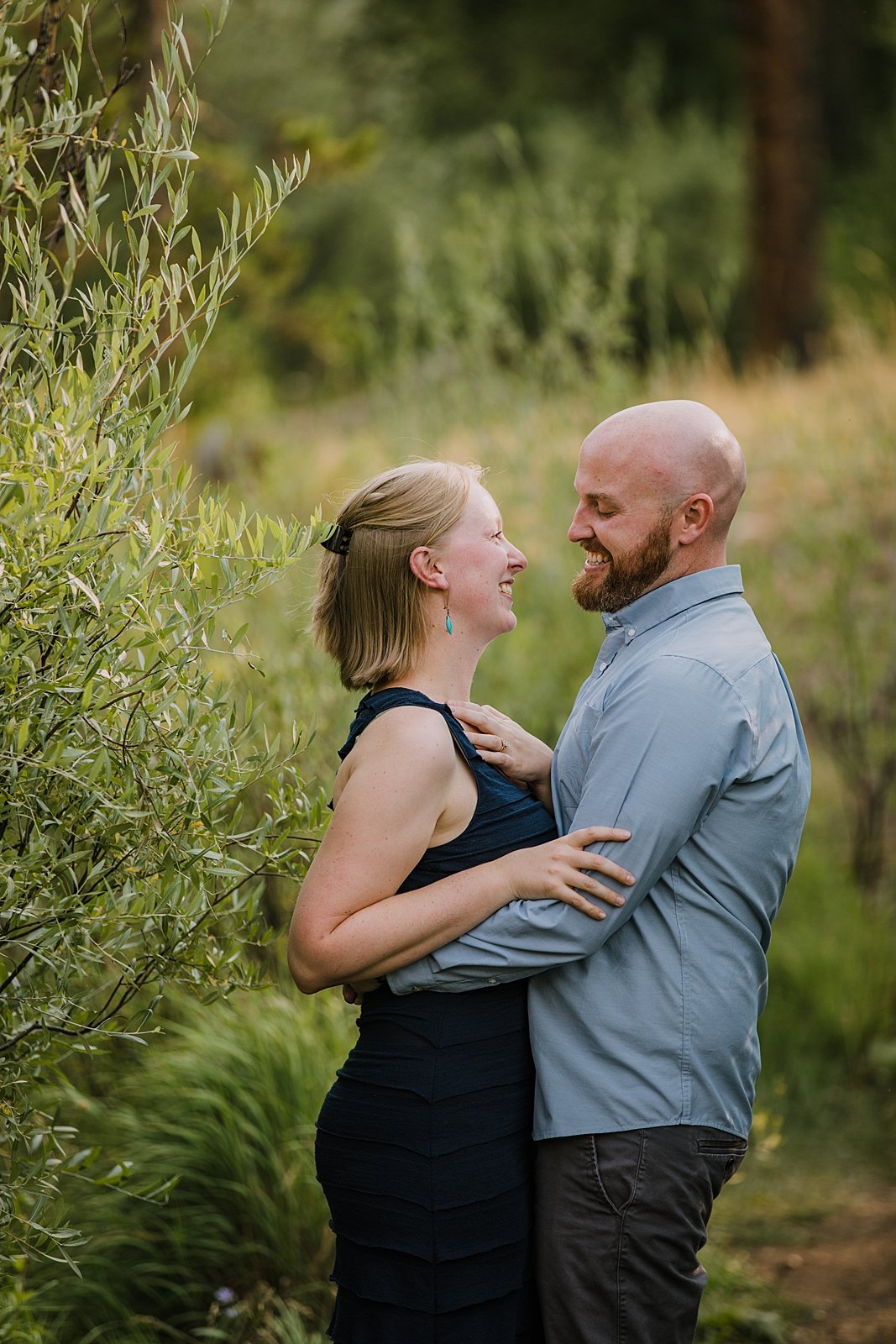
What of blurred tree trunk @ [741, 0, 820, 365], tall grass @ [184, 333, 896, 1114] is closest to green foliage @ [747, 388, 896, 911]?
tall grass @ [184, 333, 896, 1114]

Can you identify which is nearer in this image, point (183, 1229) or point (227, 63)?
point (183, 1229)

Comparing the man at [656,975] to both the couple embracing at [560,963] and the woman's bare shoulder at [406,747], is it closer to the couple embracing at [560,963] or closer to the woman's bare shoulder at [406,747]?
the couple embracing at [560,963]

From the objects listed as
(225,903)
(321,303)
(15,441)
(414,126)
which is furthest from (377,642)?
(414,126)

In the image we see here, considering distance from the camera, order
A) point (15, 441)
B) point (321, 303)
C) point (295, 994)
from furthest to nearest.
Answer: point (321, 303)
point (295, 994)
point (15, 441)

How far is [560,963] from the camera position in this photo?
238 centimetres

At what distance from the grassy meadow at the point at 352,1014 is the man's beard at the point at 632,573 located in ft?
1.96

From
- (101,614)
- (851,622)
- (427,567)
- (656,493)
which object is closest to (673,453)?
(656,493)

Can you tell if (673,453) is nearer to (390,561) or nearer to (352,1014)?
(390,561)

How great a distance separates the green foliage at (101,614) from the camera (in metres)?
2.08

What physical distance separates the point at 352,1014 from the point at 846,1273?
1953 millimetres

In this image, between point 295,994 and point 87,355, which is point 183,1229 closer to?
point 295,994

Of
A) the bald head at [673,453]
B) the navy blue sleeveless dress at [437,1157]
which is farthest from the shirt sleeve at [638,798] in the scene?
the bald head at [673,453]

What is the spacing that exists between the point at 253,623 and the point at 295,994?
7.79 ft

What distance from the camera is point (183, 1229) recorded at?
3777 millimetres
